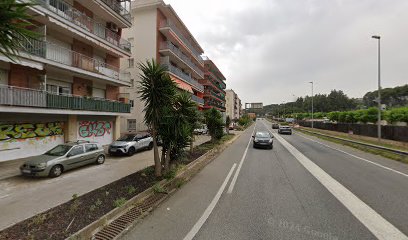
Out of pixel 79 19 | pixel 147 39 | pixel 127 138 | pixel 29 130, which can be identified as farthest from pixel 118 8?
pixel 29 130

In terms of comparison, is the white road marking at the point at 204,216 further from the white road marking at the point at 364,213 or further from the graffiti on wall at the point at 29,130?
the graffiti on wall at the point at 29,130

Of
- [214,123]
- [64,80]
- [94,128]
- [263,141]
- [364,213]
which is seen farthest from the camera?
[214,123]

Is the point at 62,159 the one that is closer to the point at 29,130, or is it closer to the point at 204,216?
the point at 29,130

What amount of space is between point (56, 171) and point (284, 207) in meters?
9.82

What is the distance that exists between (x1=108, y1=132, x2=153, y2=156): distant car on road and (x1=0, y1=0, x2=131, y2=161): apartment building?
3.14 metres

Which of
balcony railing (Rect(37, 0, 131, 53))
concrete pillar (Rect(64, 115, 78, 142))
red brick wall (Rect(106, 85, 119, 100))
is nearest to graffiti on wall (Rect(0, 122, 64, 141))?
concrete pillar (Rect(64, 115, 78, 142))

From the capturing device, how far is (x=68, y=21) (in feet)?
43.2

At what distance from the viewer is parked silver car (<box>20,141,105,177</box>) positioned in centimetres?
880

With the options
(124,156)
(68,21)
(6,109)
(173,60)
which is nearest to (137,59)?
(173,60)

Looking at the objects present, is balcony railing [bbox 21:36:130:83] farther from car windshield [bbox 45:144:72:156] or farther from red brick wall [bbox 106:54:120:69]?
car windshield [bbox 45:144:72:156]

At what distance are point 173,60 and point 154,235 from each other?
2897 centimetres

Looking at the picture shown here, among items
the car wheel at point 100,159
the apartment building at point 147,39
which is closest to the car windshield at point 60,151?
the car wheel at point 100,159

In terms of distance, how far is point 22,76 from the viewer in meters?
11.9

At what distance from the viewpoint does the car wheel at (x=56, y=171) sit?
29.8 ft
